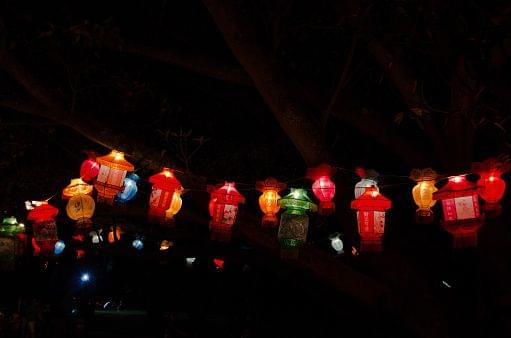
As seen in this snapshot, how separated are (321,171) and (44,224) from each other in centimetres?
498

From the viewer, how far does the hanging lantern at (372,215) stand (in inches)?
201

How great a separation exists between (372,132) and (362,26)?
160 cm

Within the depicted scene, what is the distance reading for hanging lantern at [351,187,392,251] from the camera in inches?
201

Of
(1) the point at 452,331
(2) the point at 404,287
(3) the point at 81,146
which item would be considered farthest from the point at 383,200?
(3) the point at 81,146

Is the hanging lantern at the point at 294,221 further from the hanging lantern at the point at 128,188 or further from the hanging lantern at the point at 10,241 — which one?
the hanging lantern at the point at 10,241

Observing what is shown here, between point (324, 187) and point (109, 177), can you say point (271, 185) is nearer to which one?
point (324, 187)

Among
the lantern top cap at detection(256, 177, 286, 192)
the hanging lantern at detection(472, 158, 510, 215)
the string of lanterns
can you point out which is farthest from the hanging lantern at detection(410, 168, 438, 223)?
the lantern top cap at detection(256, 177, 286, 192)

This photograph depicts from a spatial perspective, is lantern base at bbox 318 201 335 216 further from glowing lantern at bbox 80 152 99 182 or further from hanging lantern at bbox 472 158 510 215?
glowing lantern at bbox 80 152 99 182

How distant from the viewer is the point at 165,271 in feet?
65.9

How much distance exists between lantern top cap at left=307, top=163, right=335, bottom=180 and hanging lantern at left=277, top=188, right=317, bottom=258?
21 centimetres

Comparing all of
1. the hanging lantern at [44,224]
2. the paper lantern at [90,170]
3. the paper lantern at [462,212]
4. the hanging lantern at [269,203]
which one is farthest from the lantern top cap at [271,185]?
the hanging lantern at [44,224]

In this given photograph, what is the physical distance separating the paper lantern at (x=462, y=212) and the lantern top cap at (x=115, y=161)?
12.1ft

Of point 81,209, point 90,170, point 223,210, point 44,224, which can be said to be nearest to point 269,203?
point 223,210

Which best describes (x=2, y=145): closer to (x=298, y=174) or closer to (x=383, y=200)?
(x=298, y=174)
